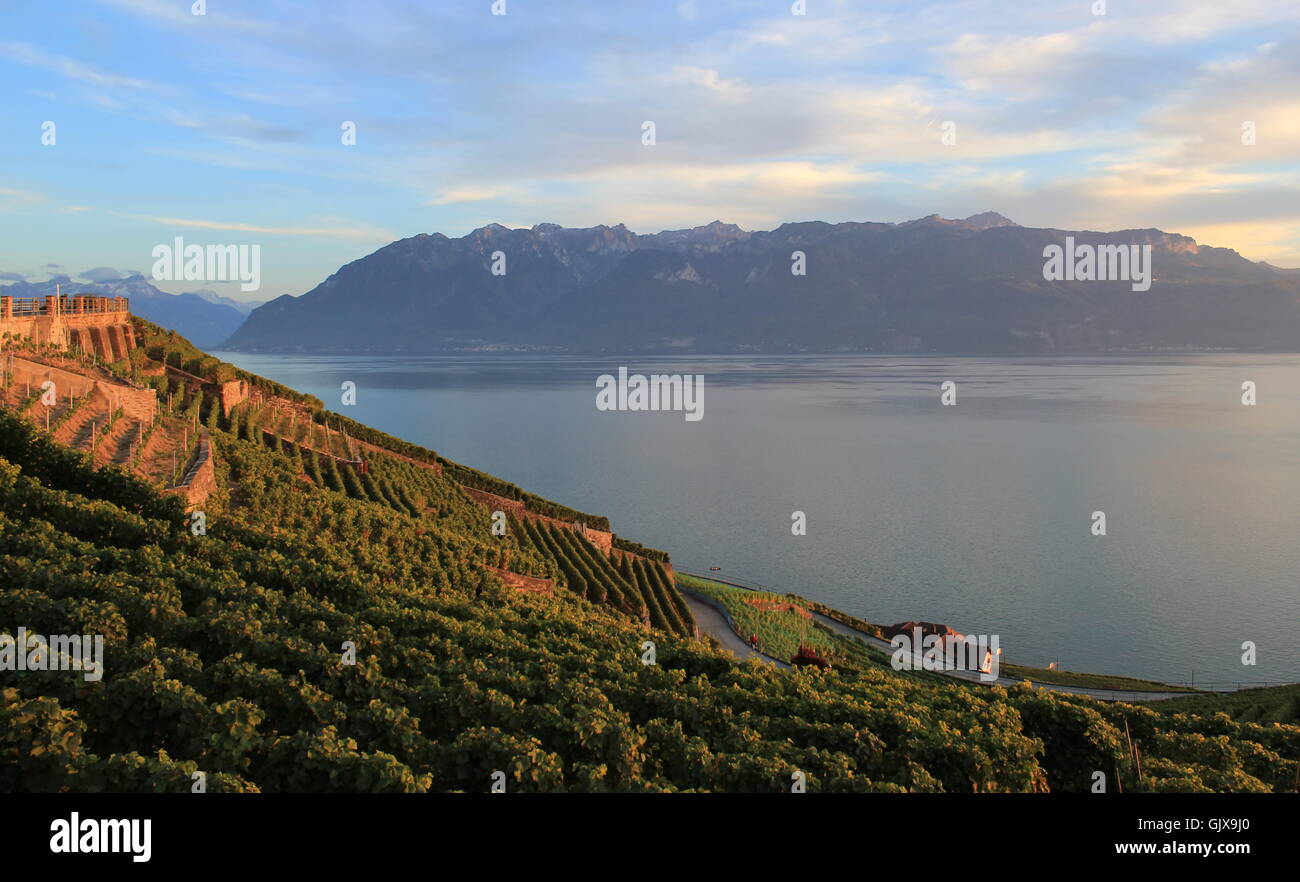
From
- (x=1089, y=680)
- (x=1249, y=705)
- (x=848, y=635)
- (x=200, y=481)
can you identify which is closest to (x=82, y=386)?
(x=200, y=481)

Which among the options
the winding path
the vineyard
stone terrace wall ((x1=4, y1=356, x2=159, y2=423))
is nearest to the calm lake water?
the winding path

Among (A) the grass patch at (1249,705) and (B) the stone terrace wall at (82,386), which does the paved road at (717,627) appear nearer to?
(A) the grass patch at (1249,705)

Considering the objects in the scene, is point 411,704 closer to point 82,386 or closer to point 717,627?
point 82,386

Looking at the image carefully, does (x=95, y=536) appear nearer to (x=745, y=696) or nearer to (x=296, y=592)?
(x=296, y=592)

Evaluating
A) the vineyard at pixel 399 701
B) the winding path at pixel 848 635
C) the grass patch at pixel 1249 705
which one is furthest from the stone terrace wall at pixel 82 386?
the grass patch at pixel 1249 705

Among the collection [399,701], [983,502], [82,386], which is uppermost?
[82,386]
